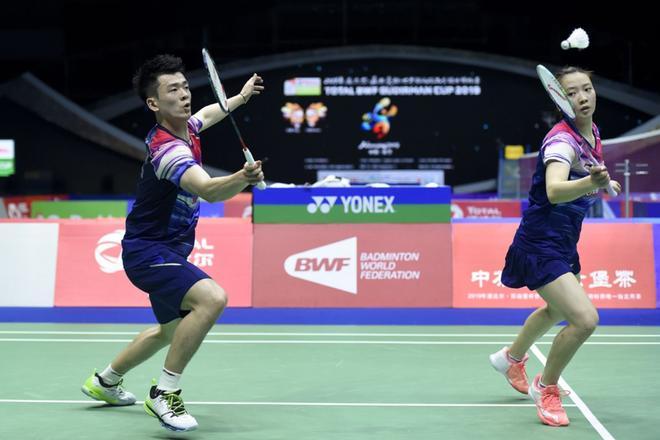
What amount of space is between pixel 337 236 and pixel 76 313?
7.82 ft

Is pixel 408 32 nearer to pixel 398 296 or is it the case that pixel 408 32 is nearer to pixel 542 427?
pixel 398 296

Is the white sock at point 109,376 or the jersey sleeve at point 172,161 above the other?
the jersey sleeve at point 172,161

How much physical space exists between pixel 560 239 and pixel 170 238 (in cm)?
199

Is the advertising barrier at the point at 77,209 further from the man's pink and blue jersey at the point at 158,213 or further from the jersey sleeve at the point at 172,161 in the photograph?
the jersey sleeve at the point at 172,161

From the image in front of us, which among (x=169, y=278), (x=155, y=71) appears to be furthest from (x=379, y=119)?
(x=169, y=278)

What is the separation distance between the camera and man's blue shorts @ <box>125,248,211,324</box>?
4723mm

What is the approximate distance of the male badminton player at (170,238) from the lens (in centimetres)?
461

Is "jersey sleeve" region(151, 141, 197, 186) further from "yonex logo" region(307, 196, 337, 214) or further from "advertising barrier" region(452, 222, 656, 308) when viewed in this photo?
"advertising barrier" region(452, 222, 656, 308)

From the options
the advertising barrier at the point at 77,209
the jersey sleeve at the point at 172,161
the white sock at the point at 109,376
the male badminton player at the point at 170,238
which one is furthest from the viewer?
the advertising barrier at the point at 77,209

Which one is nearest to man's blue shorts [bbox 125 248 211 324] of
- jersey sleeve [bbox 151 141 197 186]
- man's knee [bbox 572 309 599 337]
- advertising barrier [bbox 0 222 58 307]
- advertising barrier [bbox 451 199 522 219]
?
jersey sleeve [bbox 151 141 197 186]

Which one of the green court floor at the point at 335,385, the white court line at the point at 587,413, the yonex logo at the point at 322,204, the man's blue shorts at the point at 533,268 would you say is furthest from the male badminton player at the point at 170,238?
the yonex logo at the point at 322,204

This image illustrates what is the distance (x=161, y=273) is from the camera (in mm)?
4750

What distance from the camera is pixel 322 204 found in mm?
8539

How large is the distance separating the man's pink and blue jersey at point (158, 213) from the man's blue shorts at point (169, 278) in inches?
1.1
